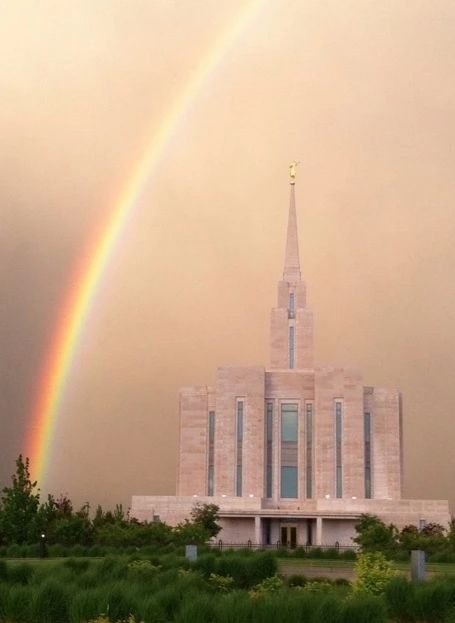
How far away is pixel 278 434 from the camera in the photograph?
68.4 meters

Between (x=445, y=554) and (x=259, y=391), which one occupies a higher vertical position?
(x=259, y=391)

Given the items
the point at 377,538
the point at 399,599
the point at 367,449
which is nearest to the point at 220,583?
the point at 399,599

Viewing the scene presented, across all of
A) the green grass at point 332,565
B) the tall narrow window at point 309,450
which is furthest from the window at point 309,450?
the green grass at point 332,565

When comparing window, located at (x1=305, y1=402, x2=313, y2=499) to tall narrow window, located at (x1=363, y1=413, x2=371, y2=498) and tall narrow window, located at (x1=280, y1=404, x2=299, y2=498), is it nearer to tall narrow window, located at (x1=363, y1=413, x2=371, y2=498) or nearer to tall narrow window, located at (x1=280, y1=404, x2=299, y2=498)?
tall narrow window, located at (x1=280, y1=404, x2=299, y2=498)

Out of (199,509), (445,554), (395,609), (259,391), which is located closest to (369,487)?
(259,391)

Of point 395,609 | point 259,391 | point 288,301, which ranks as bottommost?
point 395,609

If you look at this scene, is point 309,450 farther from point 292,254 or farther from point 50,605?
point 50,605

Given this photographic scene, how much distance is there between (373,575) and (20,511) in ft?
111

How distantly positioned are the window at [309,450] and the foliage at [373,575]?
46.9 meters

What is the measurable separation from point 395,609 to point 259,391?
50.0m

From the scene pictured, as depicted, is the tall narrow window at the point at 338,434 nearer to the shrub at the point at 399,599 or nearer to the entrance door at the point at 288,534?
the entrance door at the point at 288,534

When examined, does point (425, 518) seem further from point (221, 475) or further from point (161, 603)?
point (161, 603)

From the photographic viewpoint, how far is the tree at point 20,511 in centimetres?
4969

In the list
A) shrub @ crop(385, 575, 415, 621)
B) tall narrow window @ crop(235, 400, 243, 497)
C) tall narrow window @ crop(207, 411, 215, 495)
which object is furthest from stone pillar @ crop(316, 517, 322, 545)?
shrub @ crop(385, 575, 415, 621)
